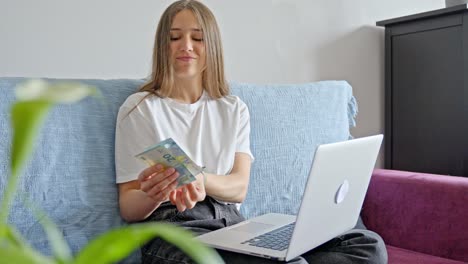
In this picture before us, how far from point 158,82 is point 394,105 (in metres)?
1.21

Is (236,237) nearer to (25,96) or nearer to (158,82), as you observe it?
(158,82)

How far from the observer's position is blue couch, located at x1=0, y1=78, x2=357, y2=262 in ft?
3.98

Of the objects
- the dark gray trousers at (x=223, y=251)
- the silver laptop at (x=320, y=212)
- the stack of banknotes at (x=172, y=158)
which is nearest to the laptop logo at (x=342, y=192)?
the silver laptop at (x=320, y=212)

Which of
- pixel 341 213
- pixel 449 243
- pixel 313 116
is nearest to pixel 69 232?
pixel 341 213

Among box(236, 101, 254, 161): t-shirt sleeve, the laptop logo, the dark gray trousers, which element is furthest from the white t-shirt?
the laptop logo

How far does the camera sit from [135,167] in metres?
1.30

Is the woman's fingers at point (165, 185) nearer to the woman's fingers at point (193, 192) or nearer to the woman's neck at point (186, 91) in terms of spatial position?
the woman's fingers at point (193, 192)

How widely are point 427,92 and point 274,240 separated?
1248 millimetres

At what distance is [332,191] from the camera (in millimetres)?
1065

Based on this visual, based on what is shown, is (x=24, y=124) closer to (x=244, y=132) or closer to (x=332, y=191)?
(x=332, y=191)

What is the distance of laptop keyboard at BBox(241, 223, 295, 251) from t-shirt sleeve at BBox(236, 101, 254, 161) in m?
0.28

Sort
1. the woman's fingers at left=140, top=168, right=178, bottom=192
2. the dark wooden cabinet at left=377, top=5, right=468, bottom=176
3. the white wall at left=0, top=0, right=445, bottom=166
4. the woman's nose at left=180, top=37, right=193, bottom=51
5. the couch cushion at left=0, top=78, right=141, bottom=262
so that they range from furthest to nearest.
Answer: the dark wooden cabinet at left=377, top=5, right=468, bottom=176, the white wall at left=0, top=0, right=445, bottom=166, the woman's nose at left=180, top=37, right=193, bottom=51, the couch cushion at left=0, top=78, right=141, bottom=262, the woman's fingers at left=140, top=168, right=178, bottom=192

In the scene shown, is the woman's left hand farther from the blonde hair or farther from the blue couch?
the blonde hair

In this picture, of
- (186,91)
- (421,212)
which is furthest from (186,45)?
(421,212)
